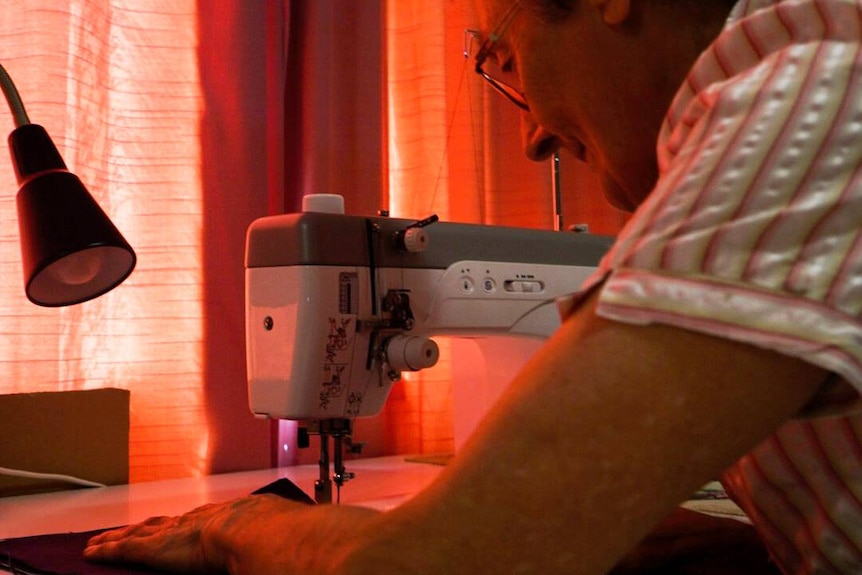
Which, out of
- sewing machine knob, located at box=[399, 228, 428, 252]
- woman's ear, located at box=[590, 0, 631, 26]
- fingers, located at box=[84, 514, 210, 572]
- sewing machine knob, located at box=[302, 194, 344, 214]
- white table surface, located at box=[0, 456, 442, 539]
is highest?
woman's ear, located at box=[590, 0, 631, 26]

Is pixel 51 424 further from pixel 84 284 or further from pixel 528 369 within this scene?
pixel 528 369

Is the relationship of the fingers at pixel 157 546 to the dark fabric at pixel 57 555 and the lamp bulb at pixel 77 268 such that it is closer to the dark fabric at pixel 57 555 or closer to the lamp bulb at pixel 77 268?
the dark fabric at pixel 57 555

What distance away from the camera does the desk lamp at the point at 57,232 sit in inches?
39.2

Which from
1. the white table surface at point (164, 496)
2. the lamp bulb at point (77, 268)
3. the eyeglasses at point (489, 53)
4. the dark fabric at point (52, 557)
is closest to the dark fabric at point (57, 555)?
the dark fabric at point (52, 557)

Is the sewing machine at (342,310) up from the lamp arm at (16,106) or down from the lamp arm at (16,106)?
down

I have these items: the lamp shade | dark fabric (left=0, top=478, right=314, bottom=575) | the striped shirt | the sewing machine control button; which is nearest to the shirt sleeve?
the striped shirt

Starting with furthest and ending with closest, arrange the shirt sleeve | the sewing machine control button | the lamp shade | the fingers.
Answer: the sewing machine control button, the lamp shade, the fingers, the shirt sleeve

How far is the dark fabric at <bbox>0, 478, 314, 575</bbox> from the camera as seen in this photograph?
31.7 inches

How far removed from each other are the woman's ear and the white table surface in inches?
29.2

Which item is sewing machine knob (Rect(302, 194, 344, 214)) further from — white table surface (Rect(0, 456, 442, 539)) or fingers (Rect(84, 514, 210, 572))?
fingers (Rect(84, 514, 210, 572))

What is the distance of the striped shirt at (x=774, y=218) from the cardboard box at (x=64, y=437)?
1.36 m

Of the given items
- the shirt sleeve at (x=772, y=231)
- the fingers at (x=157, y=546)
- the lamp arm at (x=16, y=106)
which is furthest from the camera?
the lamp arm at (x=16, y=106)

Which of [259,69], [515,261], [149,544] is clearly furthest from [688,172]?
[259,69]

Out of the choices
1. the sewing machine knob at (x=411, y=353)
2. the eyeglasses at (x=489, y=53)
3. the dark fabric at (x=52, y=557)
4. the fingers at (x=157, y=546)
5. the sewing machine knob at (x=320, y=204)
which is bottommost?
the dark fabric at (x=52, y=557)
